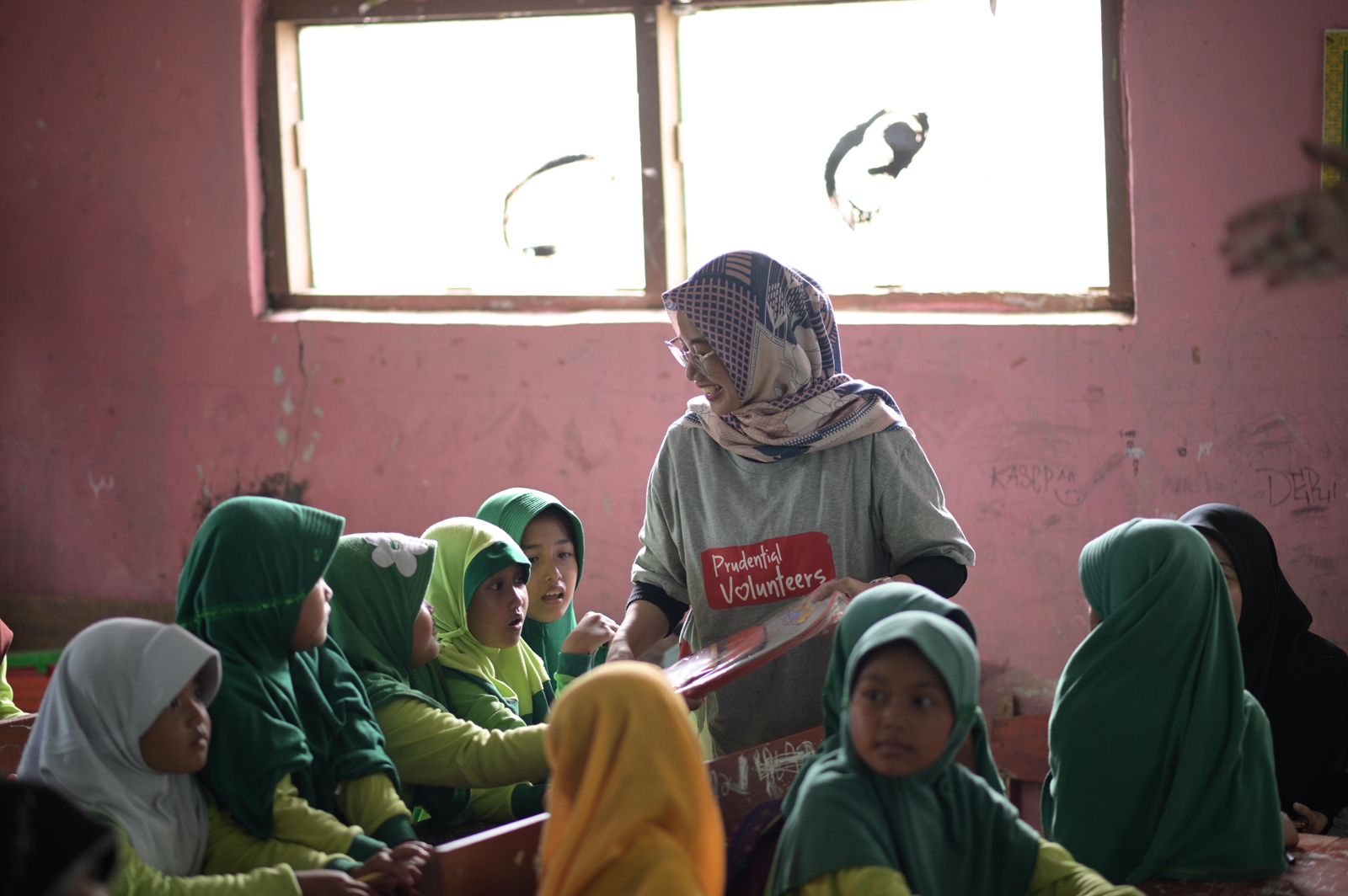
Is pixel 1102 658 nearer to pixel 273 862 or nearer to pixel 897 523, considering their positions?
pixel 897 523

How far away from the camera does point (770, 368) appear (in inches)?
104

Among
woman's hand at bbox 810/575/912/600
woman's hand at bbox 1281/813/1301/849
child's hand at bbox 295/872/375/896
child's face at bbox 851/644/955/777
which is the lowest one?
woman's hand at bbox 1281/813/1301/849

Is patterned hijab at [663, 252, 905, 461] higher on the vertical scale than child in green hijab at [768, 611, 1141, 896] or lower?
higher

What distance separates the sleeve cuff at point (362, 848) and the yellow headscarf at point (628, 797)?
48cm

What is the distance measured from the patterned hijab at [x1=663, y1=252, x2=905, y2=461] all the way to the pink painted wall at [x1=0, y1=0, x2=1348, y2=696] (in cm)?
174

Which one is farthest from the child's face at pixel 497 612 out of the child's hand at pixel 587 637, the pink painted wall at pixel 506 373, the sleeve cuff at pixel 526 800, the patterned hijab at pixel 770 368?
the pink painted wall at pixel 506 373

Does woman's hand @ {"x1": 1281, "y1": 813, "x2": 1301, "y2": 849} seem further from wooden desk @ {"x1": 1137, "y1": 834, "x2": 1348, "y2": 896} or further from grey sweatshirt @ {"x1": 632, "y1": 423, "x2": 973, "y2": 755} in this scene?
grey sweatshirt @ {"x1": 632, "y1": 423, "x2": 973, "y2": 755}

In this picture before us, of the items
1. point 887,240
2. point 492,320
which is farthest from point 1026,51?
point 492,320

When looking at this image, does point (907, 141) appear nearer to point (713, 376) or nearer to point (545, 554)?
point (545, 554)

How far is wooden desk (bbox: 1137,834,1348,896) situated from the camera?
2.23 meters

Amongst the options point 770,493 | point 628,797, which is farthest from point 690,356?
point 628,797

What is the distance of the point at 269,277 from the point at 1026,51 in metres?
2.77

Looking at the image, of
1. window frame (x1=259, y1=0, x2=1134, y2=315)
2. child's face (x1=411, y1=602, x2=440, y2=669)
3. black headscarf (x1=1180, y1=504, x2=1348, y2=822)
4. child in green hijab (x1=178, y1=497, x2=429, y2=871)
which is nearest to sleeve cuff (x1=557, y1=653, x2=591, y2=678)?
child's face (x1=411, y1=602, x2=440, y2=669)

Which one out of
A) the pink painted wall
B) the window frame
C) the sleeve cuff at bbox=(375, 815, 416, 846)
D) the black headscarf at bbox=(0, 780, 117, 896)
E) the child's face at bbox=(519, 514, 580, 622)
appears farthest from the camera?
the window frame
